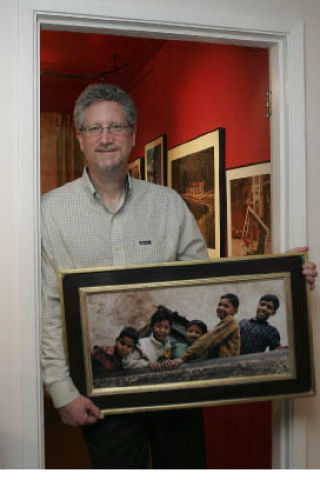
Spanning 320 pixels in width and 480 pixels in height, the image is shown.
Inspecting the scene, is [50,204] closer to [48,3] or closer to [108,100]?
[108,100]

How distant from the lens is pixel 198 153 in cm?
324

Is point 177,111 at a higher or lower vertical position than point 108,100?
higher

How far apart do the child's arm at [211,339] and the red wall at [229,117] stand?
1025 mm

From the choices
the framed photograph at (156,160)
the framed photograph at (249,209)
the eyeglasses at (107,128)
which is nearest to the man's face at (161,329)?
the eyeglasses at (107,128)

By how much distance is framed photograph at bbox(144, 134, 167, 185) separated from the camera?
4.05 meters

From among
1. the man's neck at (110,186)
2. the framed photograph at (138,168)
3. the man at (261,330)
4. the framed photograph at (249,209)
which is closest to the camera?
the man at (261,330)

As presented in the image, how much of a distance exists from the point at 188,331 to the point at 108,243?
0.43 m

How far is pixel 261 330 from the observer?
1755mm

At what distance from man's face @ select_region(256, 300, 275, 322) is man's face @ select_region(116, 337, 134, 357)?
47 centimetres

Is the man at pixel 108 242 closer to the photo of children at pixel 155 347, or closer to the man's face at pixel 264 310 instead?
the photo of children at pixel 155 347

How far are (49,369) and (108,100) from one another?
1.01m

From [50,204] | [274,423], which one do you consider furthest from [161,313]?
[274,423]

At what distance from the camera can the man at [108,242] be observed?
1.73m

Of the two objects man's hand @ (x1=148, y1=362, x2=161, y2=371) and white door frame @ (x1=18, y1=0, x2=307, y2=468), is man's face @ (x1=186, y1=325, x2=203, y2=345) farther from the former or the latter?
Answer: white door frame @ (x1=18, y1=0, x2=307, y2=468)
